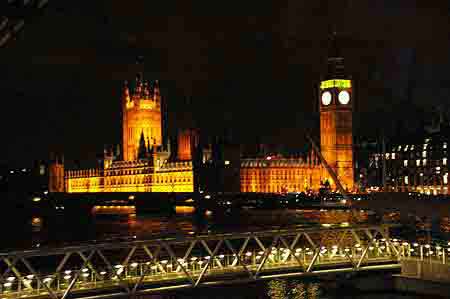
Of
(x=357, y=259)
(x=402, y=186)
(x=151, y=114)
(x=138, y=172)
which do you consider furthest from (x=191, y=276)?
(x=151, y=114)

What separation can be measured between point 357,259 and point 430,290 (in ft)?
10.1

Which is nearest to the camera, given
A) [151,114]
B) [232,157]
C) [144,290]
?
[144,290]

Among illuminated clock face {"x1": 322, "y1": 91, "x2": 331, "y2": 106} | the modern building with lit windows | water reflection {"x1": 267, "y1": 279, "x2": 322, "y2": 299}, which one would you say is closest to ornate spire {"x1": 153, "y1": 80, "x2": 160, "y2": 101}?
illuminated clock face {"x1": 322, "y1": 91, "x2": 331, "y2": 106}

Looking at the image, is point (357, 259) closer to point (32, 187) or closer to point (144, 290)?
point (144, 290)

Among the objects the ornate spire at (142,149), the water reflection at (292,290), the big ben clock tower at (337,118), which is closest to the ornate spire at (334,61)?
the big ben clock tower at (337,118)

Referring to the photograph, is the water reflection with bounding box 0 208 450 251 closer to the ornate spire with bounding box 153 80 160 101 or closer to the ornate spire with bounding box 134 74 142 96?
the ornate spire with bounding box 134 74 142 96

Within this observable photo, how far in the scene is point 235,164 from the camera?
143000 millimetres

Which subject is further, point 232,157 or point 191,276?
point 232,157

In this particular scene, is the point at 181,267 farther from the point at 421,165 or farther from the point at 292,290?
the point at 421,165

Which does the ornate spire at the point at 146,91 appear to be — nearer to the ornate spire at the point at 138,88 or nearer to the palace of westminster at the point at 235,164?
the ornate spire at the point at 138,88

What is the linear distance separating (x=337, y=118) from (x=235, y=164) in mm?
25152

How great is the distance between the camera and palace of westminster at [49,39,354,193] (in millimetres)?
143375

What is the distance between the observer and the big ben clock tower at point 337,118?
152750 mm

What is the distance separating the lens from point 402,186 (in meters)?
146
